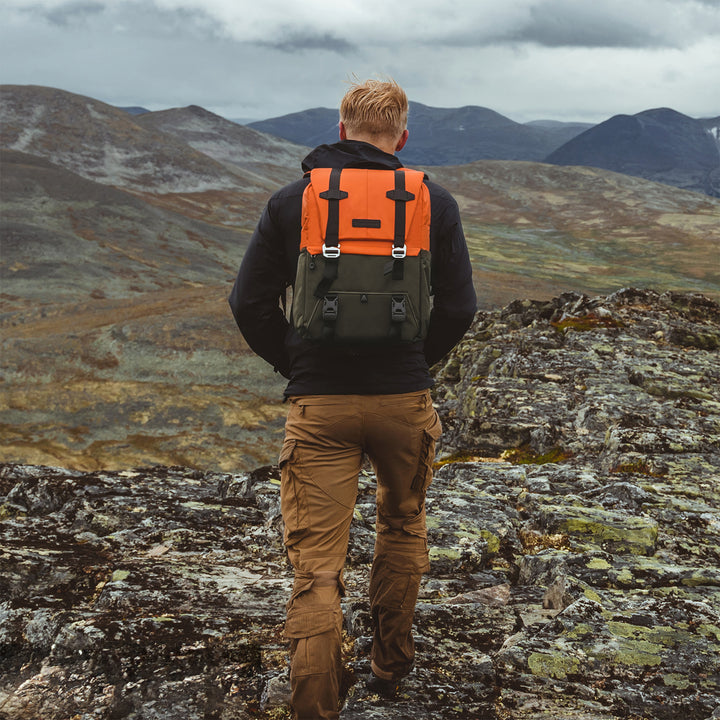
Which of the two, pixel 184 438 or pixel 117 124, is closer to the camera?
pixel 184 438

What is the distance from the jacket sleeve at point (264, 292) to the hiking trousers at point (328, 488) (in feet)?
1.69

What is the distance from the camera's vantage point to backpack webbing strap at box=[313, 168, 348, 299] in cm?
339

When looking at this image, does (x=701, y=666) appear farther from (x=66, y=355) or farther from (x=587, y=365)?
(x=66, y=355)

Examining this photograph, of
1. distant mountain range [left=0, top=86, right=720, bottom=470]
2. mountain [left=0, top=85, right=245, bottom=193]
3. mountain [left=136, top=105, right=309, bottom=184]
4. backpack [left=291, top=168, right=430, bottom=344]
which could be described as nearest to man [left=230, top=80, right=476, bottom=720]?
backpack [left=291, top=168, right=430, bottom=344]

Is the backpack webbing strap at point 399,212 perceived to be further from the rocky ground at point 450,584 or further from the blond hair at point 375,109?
the rocky ground at point 450,584

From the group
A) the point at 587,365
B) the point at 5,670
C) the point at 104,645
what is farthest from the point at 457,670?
the point at 587,365

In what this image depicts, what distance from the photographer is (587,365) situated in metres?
14.8

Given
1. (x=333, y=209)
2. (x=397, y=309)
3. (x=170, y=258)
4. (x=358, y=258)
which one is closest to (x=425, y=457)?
(x=397, y=309)

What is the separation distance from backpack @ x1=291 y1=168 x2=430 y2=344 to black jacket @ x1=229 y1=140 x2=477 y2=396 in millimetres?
127

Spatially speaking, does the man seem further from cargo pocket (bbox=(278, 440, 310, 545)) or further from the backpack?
the backpack

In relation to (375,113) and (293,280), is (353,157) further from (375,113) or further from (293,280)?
(293,280)

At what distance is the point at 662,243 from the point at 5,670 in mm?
123451

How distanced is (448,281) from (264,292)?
109 cm

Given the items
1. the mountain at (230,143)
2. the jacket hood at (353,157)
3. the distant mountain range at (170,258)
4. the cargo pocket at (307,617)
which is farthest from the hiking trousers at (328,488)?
the mountain at (230,143)
